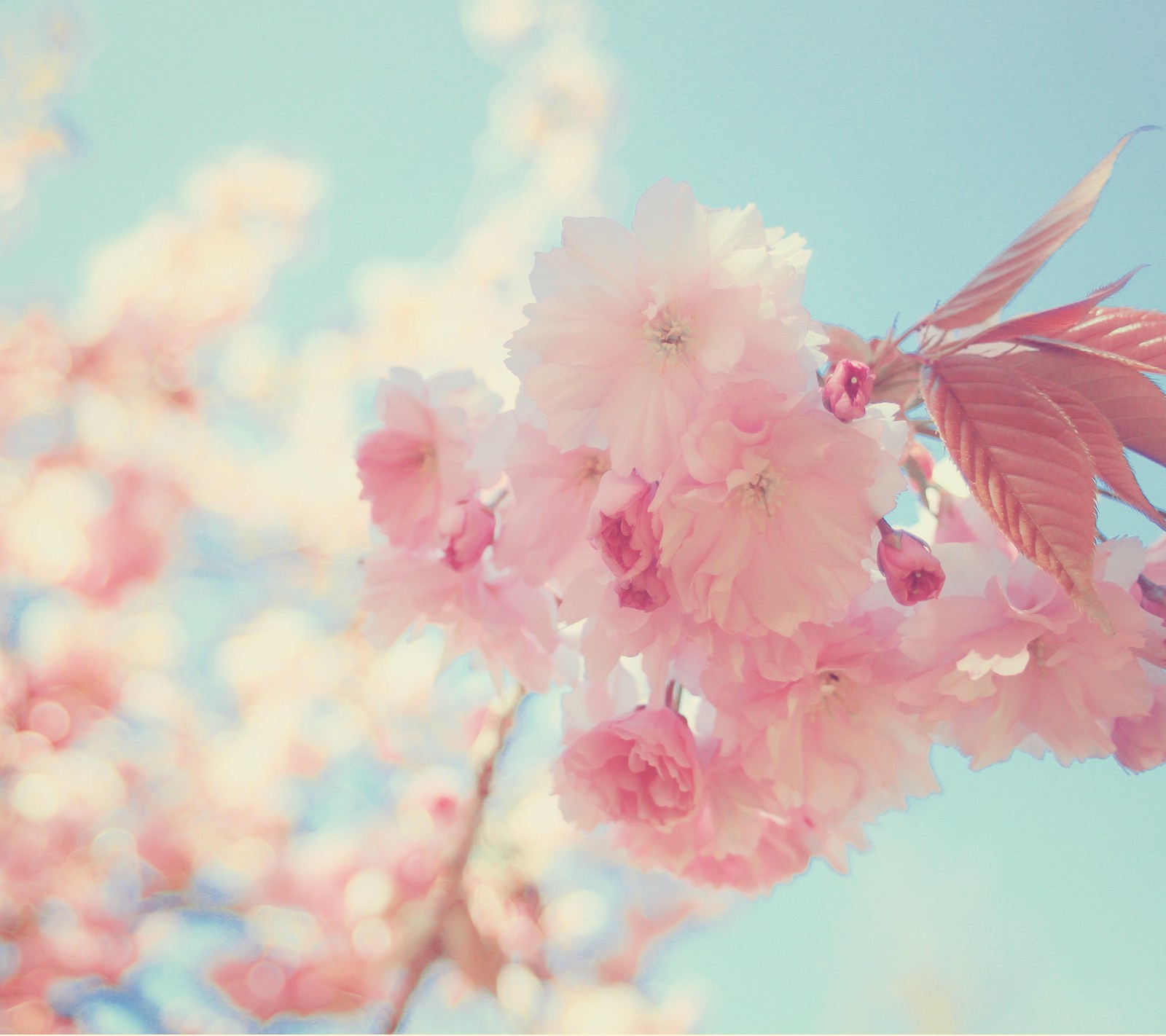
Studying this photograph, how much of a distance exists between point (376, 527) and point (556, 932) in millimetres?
2036

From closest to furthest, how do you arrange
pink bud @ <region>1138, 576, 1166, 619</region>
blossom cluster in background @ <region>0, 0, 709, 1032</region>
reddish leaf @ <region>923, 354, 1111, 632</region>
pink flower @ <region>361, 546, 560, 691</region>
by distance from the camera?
1. reddish leaf @ <region>923, 354, 1111, 632</region>
2. pink bud @ <region>1138, 576, 1166, 619</region>
3. pink flower @ <region>361, 546, 560, 691</region>
4. blossom cluster in background @ <region>0, 0, 709, 1032</region>

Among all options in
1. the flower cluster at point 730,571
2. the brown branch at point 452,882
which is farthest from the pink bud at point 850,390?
the brown branch at point 452,882

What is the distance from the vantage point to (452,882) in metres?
1.12

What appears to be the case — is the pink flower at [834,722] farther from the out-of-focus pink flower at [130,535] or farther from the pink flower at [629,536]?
the out-of-focus pink flower at [130,535]

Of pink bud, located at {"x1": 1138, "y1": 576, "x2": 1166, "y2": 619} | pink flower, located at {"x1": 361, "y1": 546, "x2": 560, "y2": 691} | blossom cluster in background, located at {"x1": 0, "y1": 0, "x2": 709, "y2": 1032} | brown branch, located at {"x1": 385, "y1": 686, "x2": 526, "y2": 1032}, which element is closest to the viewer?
pink bud, located at {"x1": 1138, "y1": 576, "x2": 1166, "y2": 619}

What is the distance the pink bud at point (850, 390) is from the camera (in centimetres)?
37

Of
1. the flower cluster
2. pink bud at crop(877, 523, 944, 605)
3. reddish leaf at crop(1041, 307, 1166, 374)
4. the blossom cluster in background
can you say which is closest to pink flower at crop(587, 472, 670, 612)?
the flower cluster

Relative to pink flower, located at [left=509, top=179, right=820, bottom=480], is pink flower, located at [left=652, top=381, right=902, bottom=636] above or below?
below

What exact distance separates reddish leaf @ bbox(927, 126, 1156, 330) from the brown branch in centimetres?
52

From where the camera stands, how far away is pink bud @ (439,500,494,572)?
505 millimetres

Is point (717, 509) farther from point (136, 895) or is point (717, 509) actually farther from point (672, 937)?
point (672, 937)

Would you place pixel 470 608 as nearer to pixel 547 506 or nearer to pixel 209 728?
pixel 547 506

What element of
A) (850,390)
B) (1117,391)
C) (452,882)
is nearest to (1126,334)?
(1117,391)

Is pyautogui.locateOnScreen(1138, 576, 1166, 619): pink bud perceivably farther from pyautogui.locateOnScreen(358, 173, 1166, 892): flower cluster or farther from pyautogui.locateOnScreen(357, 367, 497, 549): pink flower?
pyautogui.locateOnScreen(357, 367, 497, 549): pink flower
